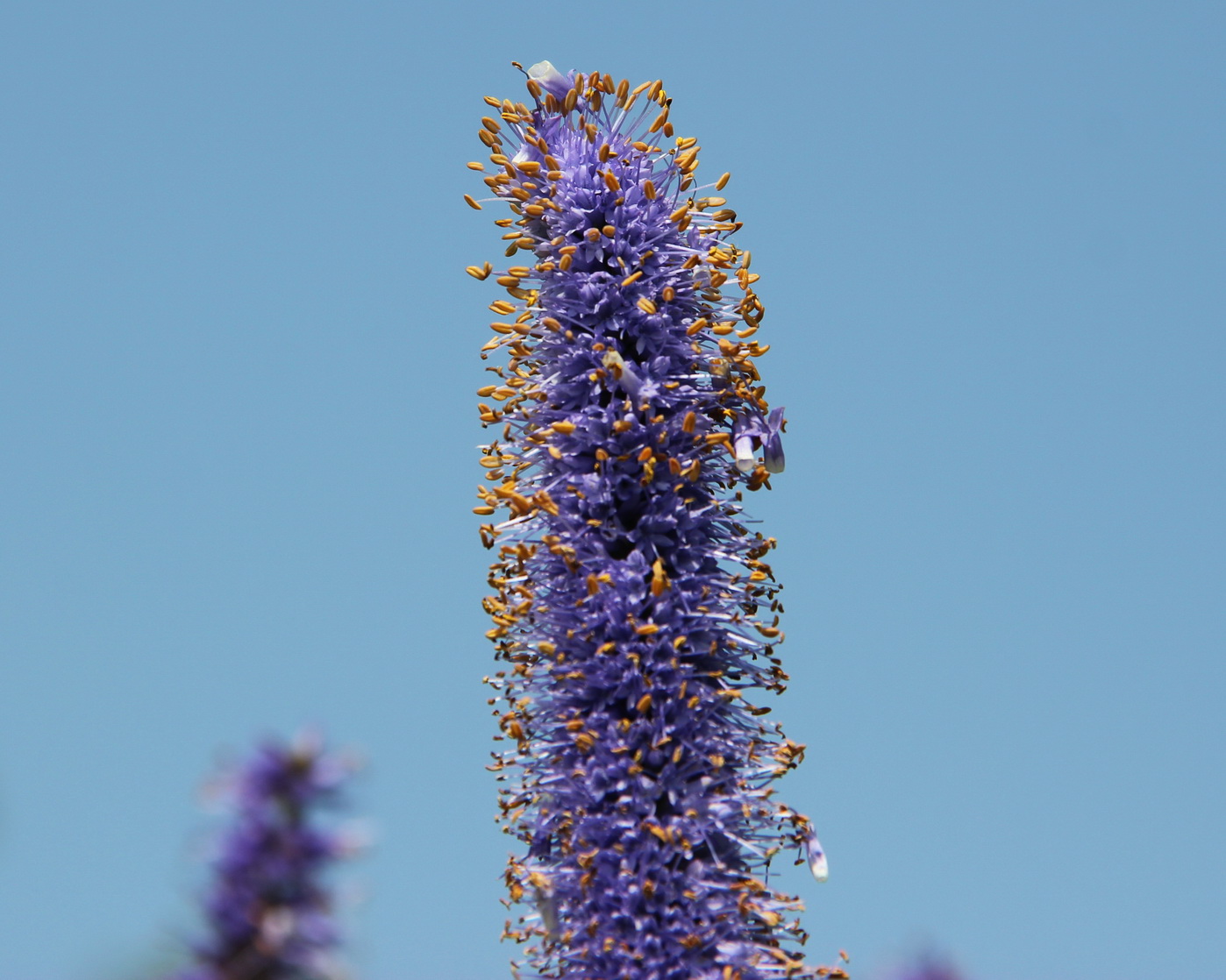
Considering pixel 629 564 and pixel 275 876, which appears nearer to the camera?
pixel 275 876

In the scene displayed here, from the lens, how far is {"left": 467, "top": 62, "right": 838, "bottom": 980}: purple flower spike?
1177 centimetres

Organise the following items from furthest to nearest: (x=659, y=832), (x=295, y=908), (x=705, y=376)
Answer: (x=705, y=376) → (x=659, y=832) → (x=295, y=908)

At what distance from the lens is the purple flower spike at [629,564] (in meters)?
11.8

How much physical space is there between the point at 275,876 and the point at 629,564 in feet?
17.6

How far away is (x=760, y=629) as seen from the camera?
41.8ft

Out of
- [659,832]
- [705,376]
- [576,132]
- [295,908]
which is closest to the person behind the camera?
[295,908]

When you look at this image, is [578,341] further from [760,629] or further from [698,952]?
[698,952]

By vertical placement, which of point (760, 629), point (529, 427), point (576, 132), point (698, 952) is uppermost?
point (576, 132)

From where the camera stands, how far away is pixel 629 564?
12320 mm

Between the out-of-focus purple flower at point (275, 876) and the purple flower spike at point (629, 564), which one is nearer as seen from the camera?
the out-of-focus purple flower at point (275, 876)

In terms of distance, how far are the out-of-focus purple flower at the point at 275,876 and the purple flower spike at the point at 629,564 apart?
172 inches

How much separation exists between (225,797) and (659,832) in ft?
15.1

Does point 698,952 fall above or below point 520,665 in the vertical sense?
below

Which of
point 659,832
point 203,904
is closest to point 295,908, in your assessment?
point 203,904
